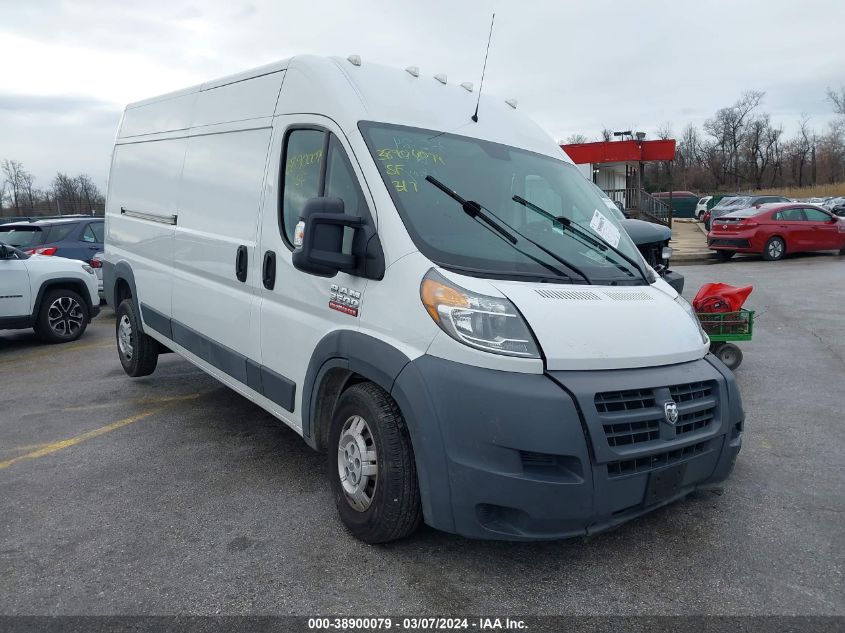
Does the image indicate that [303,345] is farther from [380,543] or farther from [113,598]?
[113,598]

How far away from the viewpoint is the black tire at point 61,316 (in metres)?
9.13

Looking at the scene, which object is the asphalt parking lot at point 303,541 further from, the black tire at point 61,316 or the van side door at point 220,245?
the black tire at point 61,316

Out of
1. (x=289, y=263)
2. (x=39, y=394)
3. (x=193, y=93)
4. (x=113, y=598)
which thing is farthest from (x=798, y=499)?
(x=39, y=394)

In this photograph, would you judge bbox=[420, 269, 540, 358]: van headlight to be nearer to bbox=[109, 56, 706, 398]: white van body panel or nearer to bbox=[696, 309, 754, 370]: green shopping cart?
bbox=[109, 56, 706, 398]: white van body panel

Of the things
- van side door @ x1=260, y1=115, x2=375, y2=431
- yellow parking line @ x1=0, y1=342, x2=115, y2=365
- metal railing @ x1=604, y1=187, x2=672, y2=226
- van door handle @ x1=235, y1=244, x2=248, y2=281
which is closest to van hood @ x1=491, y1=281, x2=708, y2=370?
van side door @ x1=260, y1=115, x2=375, y2=431

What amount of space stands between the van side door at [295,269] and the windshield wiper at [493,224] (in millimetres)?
405

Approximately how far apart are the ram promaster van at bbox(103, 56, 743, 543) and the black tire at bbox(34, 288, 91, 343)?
5.55 metres

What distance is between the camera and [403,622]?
2.80 m

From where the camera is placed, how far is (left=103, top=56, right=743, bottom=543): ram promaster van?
9.46 ft

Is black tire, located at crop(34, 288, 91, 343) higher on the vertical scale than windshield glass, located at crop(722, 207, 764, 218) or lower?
lower

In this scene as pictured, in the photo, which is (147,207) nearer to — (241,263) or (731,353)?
(241,263)

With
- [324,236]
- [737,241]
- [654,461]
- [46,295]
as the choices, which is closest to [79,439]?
[324,236]

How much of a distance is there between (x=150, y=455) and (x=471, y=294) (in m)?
2.92

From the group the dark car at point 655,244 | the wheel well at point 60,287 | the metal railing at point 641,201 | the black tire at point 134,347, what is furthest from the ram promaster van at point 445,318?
the metal railing at point 641,201
